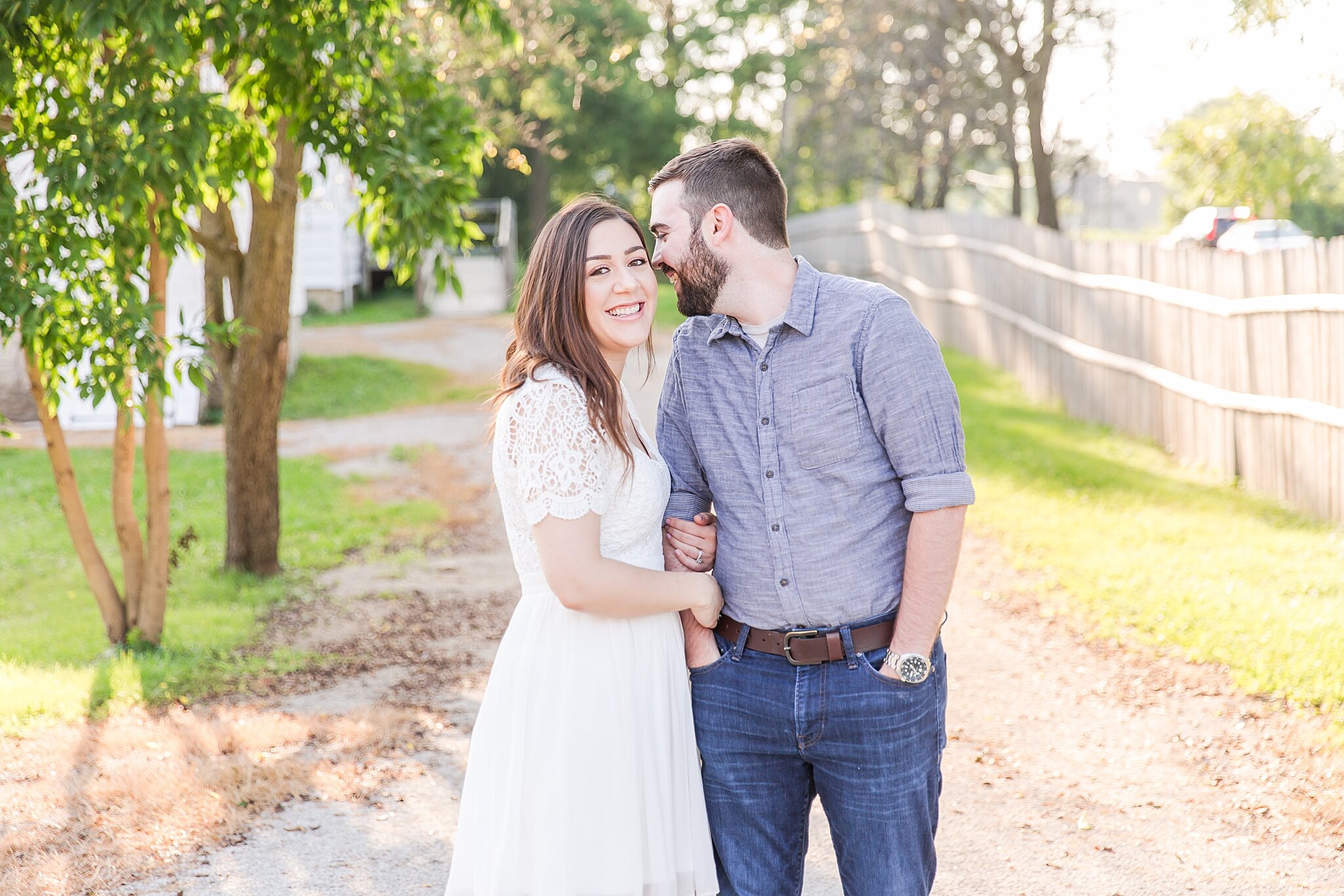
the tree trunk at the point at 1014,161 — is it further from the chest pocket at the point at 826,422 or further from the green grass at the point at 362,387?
the chest pocket at the point at 826,422

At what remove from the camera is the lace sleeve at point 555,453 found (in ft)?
8.30

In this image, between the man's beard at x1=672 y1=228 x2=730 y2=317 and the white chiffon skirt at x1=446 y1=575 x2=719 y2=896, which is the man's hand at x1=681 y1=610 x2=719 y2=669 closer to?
the white chiffon skirt at x1=446 y1=575 x2=719 y2=896

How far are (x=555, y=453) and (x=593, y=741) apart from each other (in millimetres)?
634

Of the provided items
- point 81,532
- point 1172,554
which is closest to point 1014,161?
point 1172,554

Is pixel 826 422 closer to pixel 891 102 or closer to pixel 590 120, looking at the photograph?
pixel 891 102

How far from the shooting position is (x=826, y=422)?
2512mm

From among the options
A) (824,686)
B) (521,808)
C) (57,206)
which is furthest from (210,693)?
(824,686)

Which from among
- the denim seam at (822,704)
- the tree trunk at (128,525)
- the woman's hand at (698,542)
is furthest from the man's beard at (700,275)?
Result: the tree trunk at (128,525)

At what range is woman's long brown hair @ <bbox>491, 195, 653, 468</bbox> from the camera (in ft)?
8.62

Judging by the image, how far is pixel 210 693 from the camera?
5.76m

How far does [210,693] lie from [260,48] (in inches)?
117

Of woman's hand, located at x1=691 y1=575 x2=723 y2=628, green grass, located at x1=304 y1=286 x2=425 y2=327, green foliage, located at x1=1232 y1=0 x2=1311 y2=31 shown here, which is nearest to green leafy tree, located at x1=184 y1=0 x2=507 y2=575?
woman's hand, located at x1=691 y1=575 x2=723 y2=628

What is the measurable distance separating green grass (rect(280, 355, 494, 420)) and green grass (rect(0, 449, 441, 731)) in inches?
121

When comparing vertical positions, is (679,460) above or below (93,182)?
below
